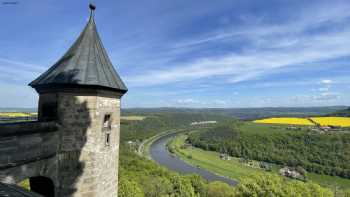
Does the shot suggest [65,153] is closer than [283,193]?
Yes

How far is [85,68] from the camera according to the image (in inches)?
337

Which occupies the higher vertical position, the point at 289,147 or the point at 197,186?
the point at 197,186

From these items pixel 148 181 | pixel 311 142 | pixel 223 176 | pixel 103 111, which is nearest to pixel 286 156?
pixel 311 142

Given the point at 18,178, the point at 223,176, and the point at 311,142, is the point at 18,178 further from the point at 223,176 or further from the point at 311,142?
the point at 311,142

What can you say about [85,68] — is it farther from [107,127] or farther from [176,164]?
[176,164]

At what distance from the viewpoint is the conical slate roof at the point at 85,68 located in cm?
805

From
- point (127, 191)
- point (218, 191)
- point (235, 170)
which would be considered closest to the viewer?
point (127, 191)

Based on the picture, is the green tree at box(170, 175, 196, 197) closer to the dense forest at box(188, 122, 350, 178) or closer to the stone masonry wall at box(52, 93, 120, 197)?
the stone masonry wall at box(52, 93, 120, 197)

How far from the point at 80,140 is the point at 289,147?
107 meters

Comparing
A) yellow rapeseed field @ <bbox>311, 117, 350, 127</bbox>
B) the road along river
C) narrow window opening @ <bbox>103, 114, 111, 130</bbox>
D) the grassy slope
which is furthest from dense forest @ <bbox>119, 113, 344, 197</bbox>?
yellow rapeseed field @ <bbox>311, 117, 350, 127</bbox>

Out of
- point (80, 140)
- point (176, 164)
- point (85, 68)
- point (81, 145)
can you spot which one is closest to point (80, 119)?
point (80, 140)

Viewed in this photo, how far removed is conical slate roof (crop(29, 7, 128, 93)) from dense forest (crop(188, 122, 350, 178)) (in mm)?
86324

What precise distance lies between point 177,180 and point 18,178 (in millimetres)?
34946

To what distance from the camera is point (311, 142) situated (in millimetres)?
93812
